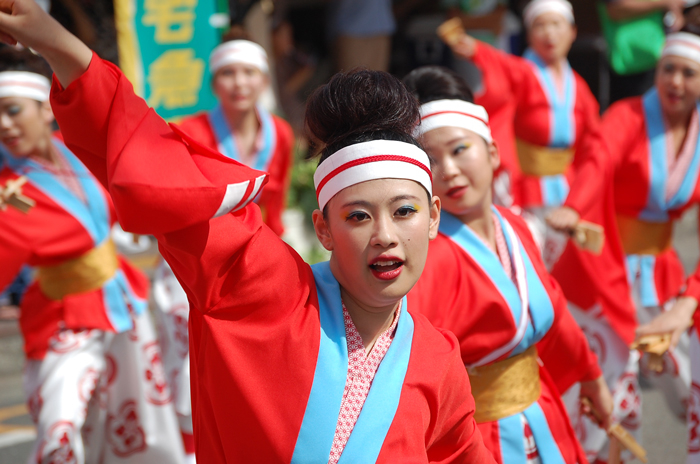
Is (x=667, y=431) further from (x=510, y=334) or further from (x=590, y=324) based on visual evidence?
(x=510, y=334)

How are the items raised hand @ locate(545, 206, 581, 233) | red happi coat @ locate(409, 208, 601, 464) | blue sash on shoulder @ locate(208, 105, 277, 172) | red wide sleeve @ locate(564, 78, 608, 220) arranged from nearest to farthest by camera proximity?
red happi coat @ locate(409, 208, 601, 464), raised hand @ locate(545, 206, 581, 233), red wide sleeve @ locate(564, 78, 608, 220), blue sash on shoulder @ locate(208, 105, 277, 172)

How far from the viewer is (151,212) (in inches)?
47.1

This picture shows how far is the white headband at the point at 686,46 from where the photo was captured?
3375 millimetres

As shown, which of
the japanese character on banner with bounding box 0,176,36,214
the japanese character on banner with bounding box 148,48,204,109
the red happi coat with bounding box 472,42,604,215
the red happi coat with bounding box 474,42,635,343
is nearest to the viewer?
the japanese character on banner with bounding box 0,176,36,214

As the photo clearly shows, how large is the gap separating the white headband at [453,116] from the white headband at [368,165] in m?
0.61

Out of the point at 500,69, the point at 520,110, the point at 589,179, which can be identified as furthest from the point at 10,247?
the point at 520,110

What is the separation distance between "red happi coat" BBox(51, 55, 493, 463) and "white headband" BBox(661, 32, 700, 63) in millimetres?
2280

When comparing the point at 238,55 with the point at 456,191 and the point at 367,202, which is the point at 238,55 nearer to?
the point at 456,191

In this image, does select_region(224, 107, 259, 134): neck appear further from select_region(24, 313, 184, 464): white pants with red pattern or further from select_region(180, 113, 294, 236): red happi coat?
select_region(24, 313, 184, 464): white pants with red pattern

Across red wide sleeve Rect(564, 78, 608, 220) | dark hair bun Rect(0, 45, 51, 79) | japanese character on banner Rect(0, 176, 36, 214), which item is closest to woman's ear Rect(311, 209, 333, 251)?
japanese character on banner Rect(0, 176, 36, 214)

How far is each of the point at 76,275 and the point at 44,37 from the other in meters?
2.32

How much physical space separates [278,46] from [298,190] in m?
1.36

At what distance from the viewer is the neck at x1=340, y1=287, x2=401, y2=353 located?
1638 mm

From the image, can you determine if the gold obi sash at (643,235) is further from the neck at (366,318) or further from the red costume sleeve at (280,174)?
the neck at (366,318)
